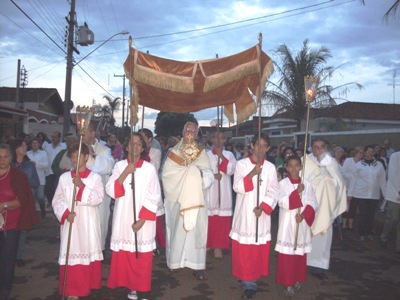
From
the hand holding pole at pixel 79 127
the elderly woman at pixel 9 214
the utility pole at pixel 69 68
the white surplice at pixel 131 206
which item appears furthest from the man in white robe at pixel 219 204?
the utility pole at pixel 69 68

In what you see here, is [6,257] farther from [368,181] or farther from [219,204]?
[368,181]

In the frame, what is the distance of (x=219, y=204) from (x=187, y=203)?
5.07 feet

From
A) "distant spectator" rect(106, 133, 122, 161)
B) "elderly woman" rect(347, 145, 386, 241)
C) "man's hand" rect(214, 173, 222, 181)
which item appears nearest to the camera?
"man's hand" rect(214, 173, 222, 181)

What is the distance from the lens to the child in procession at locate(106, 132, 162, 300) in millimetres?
4746

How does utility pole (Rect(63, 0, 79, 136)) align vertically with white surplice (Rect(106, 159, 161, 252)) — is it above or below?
above

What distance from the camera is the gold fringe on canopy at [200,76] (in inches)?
229

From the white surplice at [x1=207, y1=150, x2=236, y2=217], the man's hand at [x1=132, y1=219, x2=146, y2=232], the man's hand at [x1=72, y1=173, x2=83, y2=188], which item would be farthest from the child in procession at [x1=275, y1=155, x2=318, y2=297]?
the man's hand at [x1=72, y1=173, x2=83, y2=188]

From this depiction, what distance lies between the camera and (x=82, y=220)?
4754mm

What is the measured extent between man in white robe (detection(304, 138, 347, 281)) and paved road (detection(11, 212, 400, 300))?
1.01ft

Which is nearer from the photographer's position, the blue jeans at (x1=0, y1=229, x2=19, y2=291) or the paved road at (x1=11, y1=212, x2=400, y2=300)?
the blue jeans at (x1=0, y1=229, x2=19, y2=291)

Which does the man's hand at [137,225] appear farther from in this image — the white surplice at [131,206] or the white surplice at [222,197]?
the white surplice at [222,197]

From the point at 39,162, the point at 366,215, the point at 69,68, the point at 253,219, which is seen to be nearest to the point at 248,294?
the point at 253,219

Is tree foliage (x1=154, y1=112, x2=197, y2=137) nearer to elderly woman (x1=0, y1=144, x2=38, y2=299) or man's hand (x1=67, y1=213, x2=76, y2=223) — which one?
elderly woman (x1=0, y1=144, x2=38, y2=299)

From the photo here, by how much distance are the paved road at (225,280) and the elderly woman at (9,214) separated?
0.46 m
